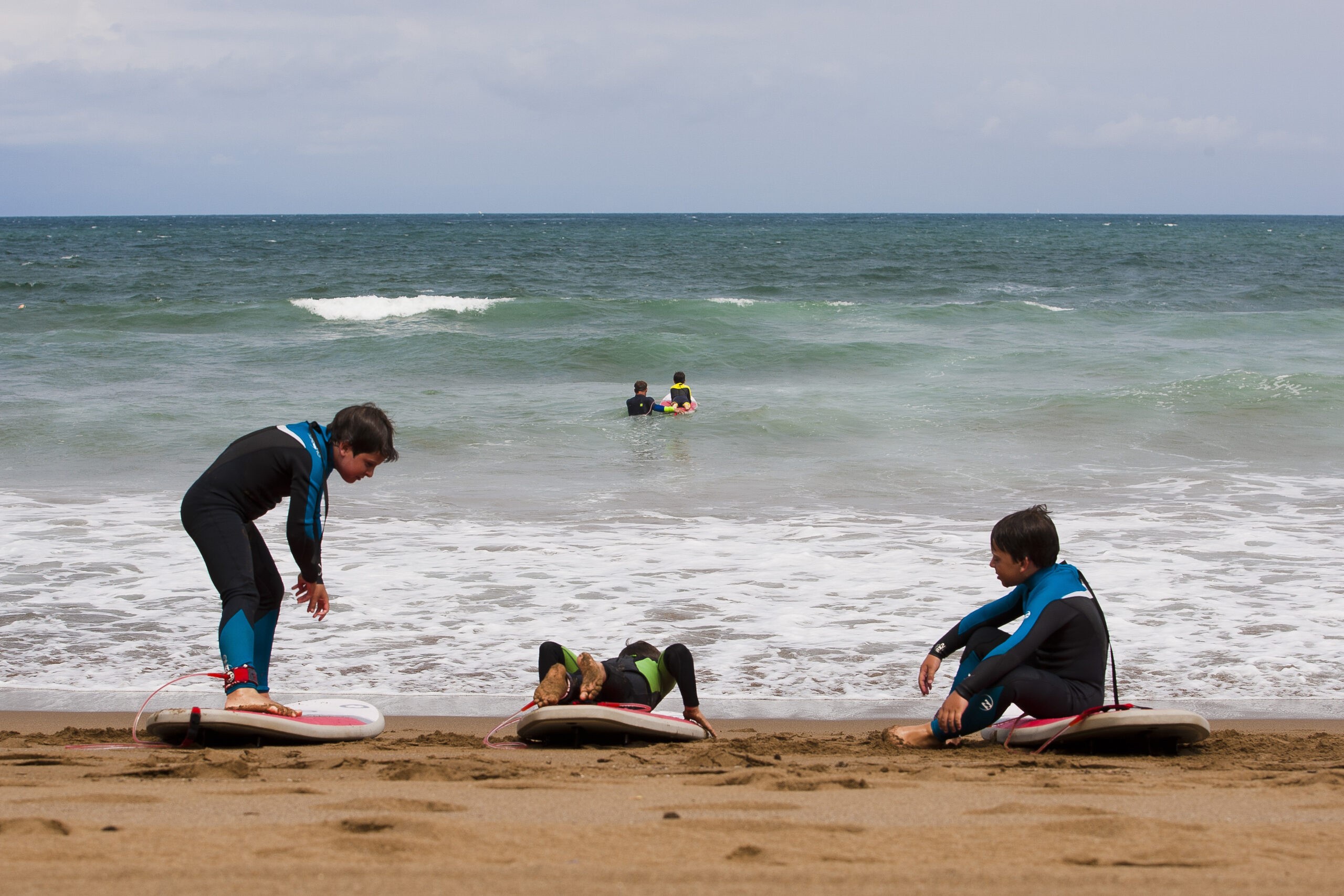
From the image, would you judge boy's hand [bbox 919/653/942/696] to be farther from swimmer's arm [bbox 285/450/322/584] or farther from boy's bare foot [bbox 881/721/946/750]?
swimmer's arm [bbox 285/450/322/584]

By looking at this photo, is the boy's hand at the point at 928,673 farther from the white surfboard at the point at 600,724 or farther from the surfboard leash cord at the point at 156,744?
the surfboard leash cord at the point at 156,744

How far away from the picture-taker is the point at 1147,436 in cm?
1406

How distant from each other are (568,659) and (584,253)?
54.5 metres

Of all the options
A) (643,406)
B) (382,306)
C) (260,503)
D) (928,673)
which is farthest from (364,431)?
(382,306)

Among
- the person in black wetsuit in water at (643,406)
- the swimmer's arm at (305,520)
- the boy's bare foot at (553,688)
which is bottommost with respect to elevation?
the boy's bare foot at (553,688)

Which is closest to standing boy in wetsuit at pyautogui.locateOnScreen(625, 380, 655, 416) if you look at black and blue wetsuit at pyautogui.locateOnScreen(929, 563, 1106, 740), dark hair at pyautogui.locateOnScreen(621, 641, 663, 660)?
dark hair at pyautogui.locateOnScreen(621, 641, 663, 660)

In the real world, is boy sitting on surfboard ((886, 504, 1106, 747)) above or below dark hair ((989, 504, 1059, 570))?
below

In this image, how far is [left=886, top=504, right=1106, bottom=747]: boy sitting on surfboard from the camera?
425 cm

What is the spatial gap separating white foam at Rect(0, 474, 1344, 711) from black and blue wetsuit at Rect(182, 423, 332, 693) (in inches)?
53.5

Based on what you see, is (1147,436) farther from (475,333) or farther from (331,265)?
(331,265)

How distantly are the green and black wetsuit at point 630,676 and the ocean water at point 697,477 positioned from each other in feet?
2.93

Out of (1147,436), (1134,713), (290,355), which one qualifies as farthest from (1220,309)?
(1134,713)

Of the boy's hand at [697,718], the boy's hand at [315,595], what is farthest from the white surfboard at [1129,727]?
the boy's hand at [315,595]

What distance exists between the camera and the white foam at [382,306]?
94.9 feet
